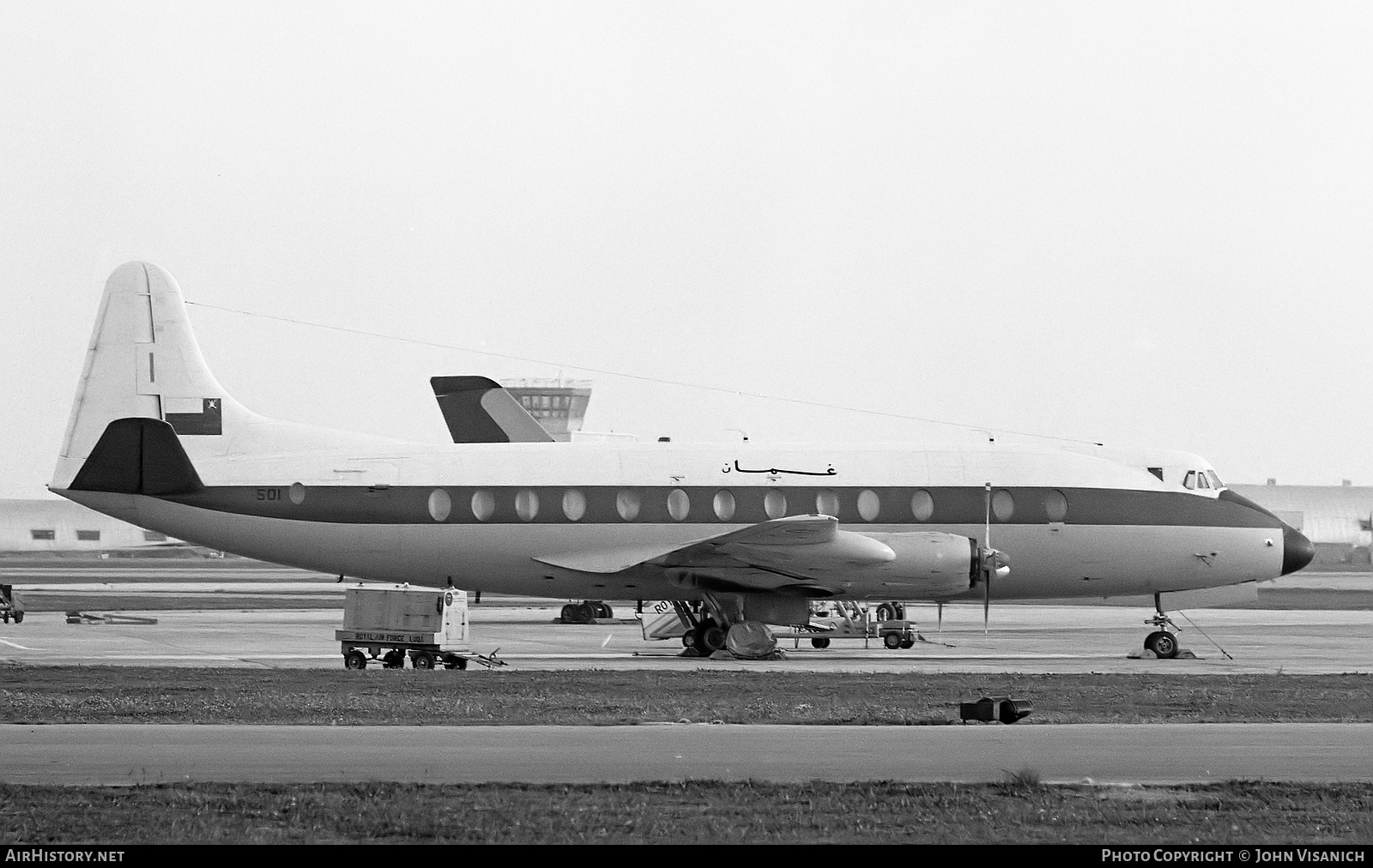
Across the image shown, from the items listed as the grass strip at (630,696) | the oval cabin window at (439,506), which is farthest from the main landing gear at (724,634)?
the oval cabin window at (439,506)

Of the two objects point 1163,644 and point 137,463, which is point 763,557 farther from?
point 137,463

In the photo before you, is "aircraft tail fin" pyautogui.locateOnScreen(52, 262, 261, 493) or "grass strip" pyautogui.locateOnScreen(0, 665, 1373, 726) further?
"aircraft tail fin" pyautogui.locateOnScreen(52, 262, 261, 493)

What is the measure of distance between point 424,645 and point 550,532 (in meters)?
4.11

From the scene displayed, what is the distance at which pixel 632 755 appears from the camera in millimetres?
15062

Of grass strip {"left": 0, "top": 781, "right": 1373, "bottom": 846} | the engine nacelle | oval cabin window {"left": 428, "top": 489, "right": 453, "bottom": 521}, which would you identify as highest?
oval cabin window {"left": 428, "top": 489, "right": 453, "bottom": 521}

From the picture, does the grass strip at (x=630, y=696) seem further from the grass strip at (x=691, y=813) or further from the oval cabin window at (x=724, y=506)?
the grass strip at (x=691, y=813)

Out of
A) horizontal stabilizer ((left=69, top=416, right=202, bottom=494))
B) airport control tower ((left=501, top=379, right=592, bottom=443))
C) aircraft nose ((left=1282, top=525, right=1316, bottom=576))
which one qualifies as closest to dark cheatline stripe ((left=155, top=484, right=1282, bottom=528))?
horizontal stabilizer ((left=69, top=416, right=202, bottom=494))

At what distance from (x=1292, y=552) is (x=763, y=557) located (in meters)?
12.4

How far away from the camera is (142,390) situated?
104 ft

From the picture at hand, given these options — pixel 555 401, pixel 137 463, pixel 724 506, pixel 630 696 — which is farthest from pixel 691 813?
pixel 555 401

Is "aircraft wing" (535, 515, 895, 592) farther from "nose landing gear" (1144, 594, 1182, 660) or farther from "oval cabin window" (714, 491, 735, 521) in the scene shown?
"nose landing gear" (1144, 594, 1182, 660)

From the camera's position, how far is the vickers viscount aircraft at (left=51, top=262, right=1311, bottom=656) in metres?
31.2

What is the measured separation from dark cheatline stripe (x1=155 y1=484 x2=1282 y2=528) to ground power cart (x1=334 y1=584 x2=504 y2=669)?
2.28 metres
